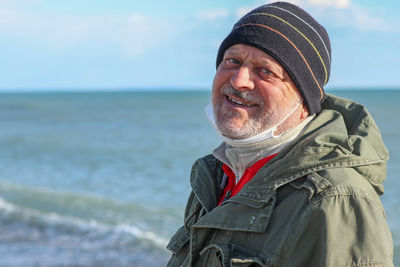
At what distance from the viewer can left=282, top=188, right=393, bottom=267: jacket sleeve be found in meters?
1.91

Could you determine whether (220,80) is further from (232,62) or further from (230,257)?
(230,257)

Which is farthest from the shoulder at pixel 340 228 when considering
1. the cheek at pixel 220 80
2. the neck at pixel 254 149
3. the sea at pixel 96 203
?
the sea at pixel 96 203

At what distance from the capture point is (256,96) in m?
2.51

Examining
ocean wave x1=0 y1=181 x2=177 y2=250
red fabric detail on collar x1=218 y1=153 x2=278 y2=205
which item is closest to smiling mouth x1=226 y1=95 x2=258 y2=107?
red fabric detail on collar x1=218 y1=153 x2=278 y2=205

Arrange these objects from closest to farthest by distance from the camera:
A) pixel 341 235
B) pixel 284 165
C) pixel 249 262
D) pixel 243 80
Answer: pixel 341 235
pixel 249 262
pixel 284 165
pixel 243 80

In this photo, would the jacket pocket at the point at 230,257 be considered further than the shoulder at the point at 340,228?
Yes

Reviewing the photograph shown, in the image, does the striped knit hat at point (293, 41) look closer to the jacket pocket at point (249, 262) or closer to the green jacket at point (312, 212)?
the green jacket at point (312, 212)

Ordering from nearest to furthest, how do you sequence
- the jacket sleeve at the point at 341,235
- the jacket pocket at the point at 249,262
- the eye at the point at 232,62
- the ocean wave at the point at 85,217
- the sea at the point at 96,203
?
1. the jacket sleeve at the point at 341,235
2. the jacket pocket at the point at 249,262
3. the eye at the point at 232,62
4. the sea at the point at 96,203
5. the ocean wave at the point at 85,217

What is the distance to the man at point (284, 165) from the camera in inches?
77.6

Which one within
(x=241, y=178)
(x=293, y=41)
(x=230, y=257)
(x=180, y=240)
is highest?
(x=293, y=41)

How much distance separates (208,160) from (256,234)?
91 cm

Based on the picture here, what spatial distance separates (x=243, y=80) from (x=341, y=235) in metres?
0.93

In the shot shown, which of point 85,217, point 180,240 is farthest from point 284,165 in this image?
point 85,217

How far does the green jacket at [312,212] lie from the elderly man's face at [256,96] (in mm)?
170
